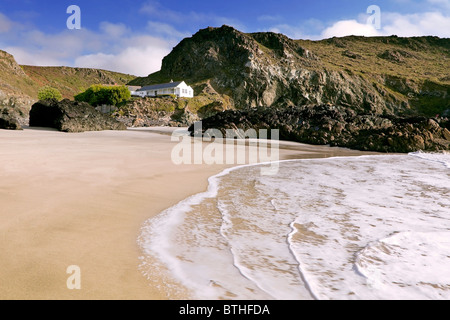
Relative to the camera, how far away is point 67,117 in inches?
845

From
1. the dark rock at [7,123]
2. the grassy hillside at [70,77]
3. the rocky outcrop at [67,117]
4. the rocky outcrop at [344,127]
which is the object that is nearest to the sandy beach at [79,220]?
the dark rock at [7,123]

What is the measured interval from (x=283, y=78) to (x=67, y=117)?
6742cm

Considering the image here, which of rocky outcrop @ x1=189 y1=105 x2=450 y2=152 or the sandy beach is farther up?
rocky outcrop @ x1=189 y1=105 x2=450 y2=152

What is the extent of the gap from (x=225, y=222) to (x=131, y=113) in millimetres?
55042

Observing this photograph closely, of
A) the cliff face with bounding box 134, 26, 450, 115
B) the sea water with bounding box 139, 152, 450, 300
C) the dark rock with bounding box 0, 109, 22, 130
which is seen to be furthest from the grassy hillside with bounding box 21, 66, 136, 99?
the sea water with bounding box 139, 152, 450, 300

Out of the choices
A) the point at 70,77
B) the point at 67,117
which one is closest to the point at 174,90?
the point at 67,117

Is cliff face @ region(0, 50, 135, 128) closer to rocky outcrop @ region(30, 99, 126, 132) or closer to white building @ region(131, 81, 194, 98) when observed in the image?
rocky outcrop @ region(30, 99, 126, 132)

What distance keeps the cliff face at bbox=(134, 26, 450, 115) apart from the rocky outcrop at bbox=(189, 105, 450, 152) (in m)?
50.2

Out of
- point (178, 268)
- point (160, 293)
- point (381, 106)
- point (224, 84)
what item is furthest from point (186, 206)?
point (381, 106)

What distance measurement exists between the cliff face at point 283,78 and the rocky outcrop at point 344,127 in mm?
50157

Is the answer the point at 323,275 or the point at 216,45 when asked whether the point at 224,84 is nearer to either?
the point at 216,45

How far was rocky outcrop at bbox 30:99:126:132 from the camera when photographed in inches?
835

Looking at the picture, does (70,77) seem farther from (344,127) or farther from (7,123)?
(344,127)

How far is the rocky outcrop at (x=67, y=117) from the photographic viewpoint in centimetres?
2122
